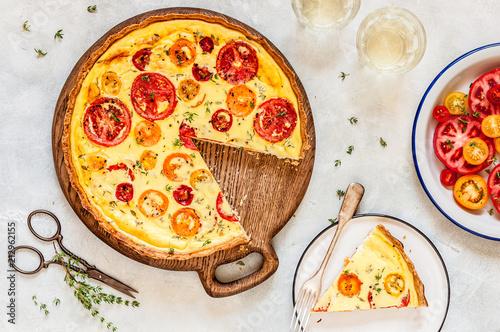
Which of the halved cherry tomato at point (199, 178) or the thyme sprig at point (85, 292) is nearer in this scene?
the halved cherry tomato at point (199, 178)

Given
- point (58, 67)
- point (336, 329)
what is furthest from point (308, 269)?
point (58, 67)

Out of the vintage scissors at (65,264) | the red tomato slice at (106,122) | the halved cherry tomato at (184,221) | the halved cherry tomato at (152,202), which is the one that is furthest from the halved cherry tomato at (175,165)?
the vintage scissors at (65,264)

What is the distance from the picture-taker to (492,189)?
474cm

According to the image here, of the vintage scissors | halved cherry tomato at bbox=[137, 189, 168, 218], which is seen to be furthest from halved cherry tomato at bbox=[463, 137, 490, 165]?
the vintage scissors

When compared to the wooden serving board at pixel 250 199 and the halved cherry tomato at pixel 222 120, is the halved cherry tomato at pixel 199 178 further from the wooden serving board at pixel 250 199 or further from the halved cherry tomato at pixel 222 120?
the halved cherry tomato at pixel 222 120

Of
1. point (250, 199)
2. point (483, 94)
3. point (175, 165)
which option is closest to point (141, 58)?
point (175, 165)

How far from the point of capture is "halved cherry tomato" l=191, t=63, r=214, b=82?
4445mm

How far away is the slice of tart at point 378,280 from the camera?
467cm

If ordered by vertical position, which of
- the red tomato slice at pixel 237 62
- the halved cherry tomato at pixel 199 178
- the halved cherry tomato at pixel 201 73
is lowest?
the halved cherry tomato at pixel 199 178

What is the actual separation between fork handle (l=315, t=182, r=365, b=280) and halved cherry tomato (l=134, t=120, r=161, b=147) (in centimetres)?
186

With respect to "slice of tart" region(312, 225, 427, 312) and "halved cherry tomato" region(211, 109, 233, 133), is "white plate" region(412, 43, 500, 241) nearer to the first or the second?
"slice of tart" region(312, 225, 427, 312)

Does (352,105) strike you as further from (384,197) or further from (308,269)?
(308,269)

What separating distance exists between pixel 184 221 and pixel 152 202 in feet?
1.10

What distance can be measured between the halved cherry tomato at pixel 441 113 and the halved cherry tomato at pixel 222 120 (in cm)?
196
